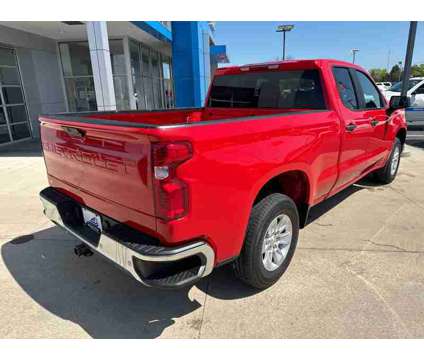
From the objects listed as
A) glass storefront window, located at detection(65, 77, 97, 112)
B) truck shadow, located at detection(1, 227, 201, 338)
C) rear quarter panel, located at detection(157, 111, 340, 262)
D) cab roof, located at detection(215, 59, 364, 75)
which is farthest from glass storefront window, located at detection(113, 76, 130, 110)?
rear quarter panel, located at detection(157, 111, 340, 262)

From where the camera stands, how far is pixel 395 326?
2420 mm

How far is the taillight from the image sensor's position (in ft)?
6.26

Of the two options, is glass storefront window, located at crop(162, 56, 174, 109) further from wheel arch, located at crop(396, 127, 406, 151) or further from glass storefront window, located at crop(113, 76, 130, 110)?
wheel arch, located at crop(396, 127, 406, 151)

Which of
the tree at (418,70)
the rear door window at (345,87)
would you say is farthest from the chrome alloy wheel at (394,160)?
the tree at (418,70)

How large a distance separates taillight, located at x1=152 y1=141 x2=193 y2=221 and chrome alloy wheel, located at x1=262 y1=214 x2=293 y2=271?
1.01m

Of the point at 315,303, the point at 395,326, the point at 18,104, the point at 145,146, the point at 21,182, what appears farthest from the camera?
the point at 18,104

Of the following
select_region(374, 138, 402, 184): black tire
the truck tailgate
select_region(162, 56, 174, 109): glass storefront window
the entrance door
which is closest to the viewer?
the truck tailgate

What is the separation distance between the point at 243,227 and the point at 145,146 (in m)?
0.97

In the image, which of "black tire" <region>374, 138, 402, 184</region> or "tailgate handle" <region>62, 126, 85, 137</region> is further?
"black tire" <region>374, 138, 402, 184</region>

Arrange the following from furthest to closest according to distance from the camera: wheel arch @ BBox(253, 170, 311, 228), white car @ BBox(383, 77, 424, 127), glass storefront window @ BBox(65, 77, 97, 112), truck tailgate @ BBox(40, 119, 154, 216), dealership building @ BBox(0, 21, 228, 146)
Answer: glass storefront window @ BBox(65, 77, 97, 112), dealership building @ BBox(0, 21, 228, 146), white car @ BBox(383, 77, 424, 127), wheel arch @ BBox(253, 170, 311, 228), truck tailgate @ BBox(40, 119, 154, 216)

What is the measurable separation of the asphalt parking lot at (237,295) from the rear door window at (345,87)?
1.54 metres

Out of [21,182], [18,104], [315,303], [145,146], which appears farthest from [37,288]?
[18,104]
